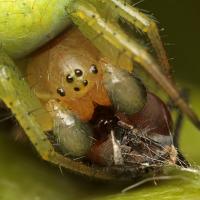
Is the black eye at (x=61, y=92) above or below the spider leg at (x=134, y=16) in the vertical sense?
below

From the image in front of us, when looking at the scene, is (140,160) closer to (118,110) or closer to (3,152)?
(118,110)

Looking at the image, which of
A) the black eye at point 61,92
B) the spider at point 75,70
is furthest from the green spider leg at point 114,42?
the black eye at point 61,92

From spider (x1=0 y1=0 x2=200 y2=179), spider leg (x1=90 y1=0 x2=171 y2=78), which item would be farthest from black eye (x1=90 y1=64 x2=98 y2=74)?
spider leg (x1=90 y1=0 x2=171 y2=78)

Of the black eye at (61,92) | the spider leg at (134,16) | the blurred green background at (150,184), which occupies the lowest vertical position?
the blurred green background at (150,184)

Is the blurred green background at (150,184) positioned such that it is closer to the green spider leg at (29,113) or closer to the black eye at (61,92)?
the green spider leg at (29,113)

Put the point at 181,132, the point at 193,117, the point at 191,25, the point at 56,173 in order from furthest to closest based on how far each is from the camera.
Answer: the point at 191,25, the point at 181,132, the point at 56,173, the point at 193,117

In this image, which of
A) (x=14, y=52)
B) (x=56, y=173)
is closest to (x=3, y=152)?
(x=56, y=173)
